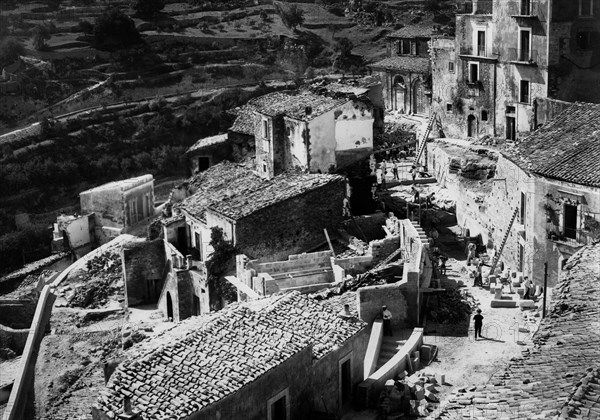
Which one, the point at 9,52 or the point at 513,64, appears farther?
the point at 9,52

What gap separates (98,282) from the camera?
40594 millimetres

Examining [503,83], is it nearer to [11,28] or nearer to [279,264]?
[279,264]

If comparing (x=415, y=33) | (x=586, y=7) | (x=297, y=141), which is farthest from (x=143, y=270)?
(x=415, y=33)

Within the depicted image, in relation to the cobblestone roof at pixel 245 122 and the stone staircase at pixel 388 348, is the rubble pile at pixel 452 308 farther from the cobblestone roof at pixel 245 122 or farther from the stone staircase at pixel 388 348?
the cobblestone roof at pixel 245 122

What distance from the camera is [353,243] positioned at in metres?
33.3

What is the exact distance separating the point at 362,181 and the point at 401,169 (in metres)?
8.90

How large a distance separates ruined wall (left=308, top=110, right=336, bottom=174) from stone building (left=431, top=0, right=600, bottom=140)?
11654 millimetres

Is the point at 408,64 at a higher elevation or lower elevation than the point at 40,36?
lower

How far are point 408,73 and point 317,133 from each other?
23290 mm

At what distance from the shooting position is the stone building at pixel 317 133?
37.3 metres

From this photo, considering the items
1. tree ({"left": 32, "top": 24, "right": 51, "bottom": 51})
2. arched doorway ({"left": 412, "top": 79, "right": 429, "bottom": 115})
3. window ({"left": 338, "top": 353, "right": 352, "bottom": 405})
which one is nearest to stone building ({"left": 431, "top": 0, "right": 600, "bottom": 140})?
arched doorway ({"left": 412, "top": 79, "right": 429, "bottom": 115})

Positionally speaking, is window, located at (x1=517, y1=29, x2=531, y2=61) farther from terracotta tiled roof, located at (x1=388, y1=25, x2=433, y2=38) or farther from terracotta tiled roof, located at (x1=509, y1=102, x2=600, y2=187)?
terracotta tiled roof, located at (x1=388, y1=25, x2=433, y2=38)

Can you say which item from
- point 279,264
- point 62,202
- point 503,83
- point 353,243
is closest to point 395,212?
point 353,243

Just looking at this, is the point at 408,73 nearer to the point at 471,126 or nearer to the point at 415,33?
the point at 415,33
